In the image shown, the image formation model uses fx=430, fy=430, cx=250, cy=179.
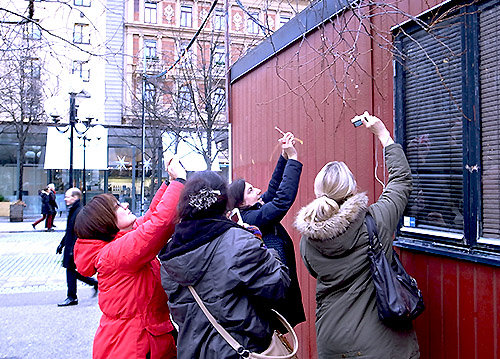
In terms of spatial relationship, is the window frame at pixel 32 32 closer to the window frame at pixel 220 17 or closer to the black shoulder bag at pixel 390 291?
the window frame at pixel 220 17

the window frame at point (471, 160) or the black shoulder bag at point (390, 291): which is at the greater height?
the window frame at point (471, 160)

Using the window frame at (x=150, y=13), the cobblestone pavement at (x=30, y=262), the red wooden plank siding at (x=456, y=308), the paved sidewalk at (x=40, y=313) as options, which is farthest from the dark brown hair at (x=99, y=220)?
the window frame at (x=150, y=13)

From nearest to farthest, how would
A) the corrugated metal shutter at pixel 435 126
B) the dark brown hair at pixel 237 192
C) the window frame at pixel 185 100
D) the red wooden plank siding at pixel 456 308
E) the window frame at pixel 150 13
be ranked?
1. the red wooden plank siding at pixel 456 308
2. the corrugated metal shutter at pixel 435 126
3. the dark brown hair at pixel 237 192
4. the window frame at pixel 185 100
5. the window frame at pixel 150 13

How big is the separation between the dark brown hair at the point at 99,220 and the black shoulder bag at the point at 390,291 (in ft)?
5.47

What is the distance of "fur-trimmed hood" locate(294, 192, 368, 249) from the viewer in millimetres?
2355

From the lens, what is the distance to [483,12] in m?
2.64

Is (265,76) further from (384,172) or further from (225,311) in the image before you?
(225,311)

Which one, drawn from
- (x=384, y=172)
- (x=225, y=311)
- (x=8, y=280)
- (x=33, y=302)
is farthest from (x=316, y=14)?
(x=8, y=280)

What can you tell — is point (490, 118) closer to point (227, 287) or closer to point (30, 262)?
point (227, 287)

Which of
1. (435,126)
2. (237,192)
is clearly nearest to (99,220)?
(237,192)

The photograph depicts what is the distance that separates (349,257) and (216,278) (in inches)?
30.7

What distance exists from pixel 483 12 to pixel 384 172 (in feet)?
4.25

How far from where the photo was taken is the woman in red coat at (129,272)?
2.62 meters

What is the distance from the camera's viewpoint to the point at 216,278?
2186 mm
